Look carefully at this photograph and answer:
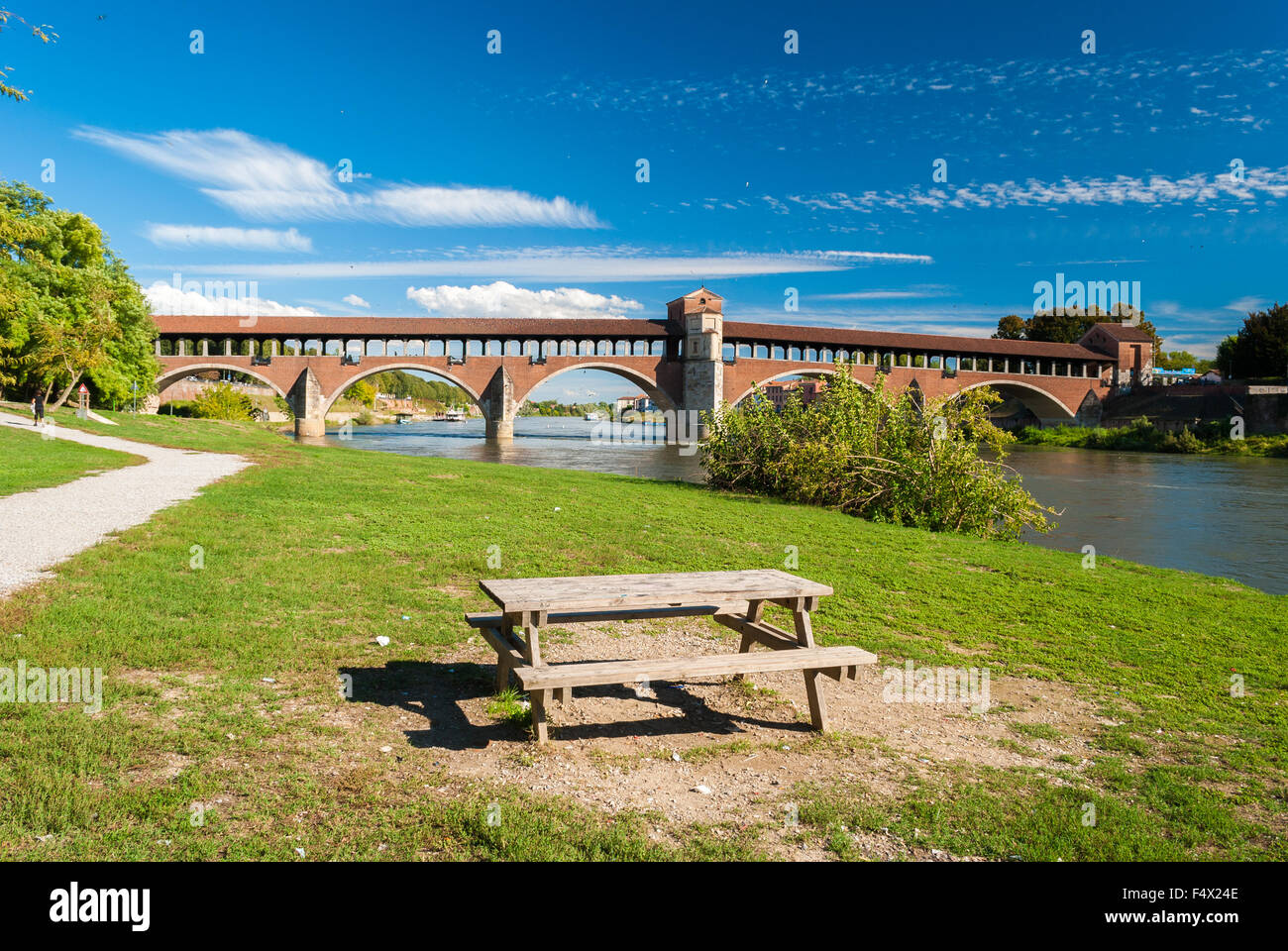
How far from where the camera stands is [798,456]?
19516mm

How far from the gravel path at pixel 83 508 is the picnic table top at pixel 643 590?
17.1 feet

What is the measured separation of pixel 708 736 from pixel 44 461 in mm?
19695

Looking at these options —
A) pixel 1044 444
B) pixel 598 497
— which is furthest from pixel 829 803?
pixel 1044 444

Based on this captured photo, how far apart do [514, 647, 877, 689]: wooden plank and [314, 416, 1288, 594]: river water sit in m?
11.7

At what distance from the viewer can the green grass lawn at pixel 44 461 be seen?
603 inches

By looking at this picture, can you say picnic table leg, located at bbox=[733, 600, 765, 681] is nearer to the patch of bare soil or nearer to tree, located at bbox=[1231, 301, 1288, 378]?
the patch of bare soil

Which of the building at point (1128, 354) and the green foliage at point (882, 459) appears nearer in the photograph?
the green foliage at point (882, 459)

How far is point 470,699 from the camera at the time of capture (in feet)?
18.5

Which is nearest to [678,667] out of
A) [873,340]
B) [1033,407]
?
[873,340]

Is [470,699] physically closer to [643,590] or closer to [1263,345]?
[643,590]

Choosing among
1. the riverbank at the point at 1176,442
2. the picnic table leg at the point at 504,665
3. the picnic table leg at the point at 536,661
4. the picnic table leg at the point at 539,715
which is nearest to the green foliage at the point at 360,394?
the riverbank at the point at 1176,442

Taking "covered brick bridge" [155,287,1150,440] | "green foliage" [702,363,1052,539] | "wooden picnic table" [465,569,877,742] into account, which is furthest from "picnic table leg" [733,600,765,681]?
"covered brick bridge" [155,287,1150,440]

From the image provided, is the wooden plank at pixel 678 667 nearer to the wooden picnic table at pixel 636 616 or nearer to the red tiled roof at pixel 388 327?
the wooden picnic table at pixel 636 616
